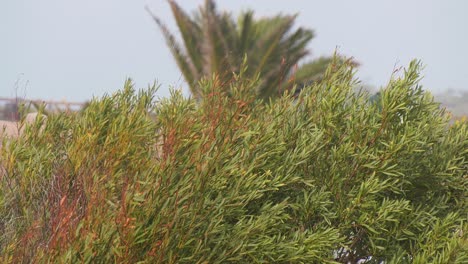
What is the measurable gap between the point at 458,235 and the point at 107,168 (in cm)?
368

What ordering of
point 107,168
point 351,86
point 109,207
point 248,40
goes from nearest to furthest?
1. point 109,207
2. point 107,168
3. point 351,86
4. point 248,40

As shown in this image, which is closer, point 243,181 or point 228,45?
point 243,181

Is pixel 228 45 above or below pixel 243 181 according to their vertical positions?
above

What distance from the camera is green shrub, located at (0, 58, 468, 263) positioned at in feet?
23.1

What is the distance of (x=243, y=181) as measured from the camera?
7441 mm

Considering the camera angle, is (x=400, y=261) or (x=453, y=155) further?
(x=453, y=155)

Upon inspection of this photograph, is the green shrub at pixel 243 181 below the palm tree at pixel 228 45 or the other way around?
below

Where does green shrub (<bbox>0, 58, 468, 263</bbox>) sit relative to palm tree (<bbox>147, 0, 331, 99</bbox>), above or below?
below

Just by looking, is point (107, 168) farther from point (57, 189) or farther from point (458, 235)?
point (458, 235)

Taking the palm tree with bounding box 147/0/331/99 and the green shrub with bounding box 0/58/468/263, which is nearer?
the green shrub with bounding box 0/58/468/263

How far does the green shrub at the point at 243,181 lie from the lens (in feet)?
23.1

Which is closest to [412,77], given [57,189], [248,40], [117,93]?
→ [117,93]

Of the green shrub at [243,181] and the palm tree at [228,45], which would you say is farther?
the palm tree at [228,45]

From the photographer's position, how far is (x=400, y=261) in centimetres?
827
